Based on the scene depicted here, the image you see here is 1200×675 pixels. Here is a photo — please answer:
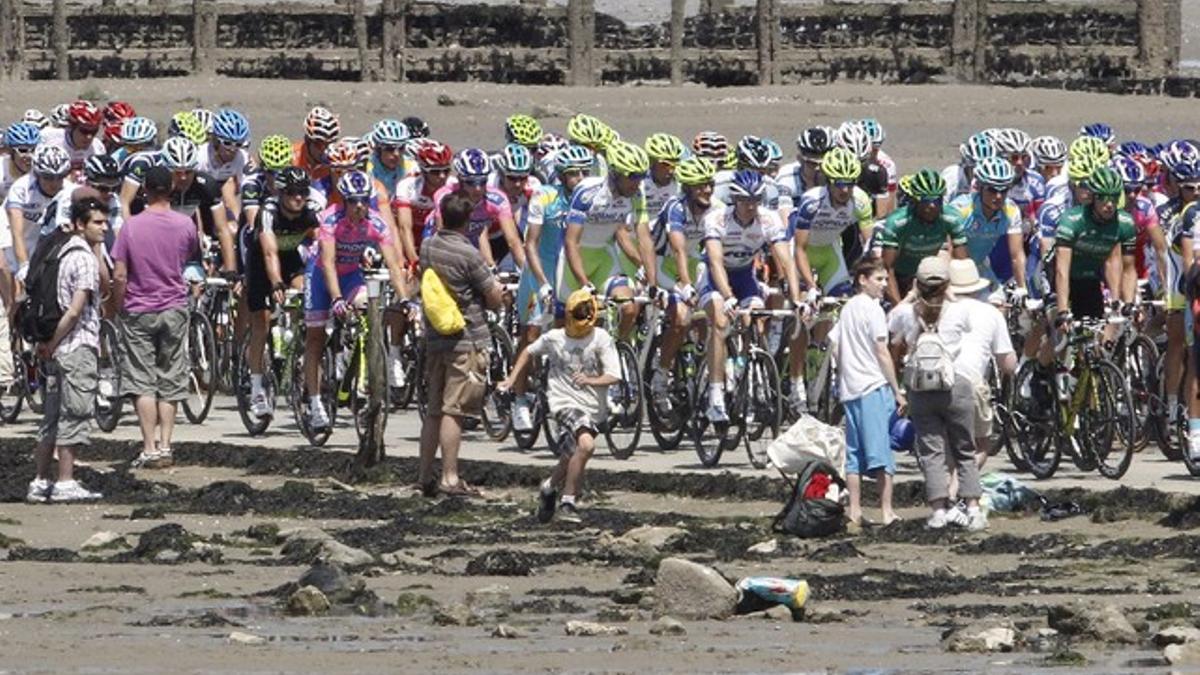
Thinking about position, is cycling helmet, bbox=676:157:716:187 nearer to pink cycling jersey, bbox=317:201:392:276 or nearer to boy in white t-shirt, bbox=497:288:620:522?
pink cycling jersey, bbox=317:201:392:276

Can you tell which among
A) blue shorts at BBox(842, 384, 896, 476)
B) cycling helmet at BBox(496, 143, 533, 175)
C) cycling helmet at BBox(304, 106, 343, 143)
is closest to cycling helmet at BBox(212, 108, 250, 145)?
cycling helmet at BBox(304, 106, 343, 143)

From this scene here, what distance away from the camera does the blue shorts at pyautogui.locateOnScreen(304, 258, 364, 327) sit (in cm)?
2602

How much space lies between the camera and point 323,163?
93.6 ft

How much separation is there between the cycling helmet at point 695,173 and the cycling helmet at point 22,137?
6.04 m

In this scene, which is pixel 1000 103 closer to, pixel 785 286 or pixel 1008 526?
pixel 785 286

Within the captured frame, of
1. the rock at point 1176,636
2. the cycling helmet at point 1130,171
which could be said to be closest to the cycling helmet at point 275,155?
the cycling helmet at point 1130,171

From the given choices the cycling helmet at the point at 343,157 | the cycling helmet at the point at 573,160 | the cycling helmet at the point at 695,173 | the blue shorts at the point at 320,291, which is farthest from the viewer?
the cycling helmet at the point at 343,157

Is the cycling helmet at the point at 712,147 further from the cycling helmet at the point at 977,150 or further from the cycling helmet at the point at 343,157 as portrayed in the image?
the cycling helmet at the point at 343,157

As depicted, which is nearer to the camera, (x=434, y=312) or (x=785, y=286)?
(x=434, y=312)

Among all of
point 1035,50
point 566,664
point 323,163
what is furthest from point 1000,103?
point 566,664

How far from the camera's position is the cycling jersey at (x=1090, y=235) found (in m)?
24.1

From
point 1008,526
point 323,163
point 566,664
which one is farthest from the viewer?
point 323,163

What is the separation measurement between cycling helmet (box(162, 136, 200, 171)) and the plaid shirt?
16.3 feet

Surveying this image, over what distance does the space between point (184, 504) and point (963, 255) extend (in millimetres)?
5356
